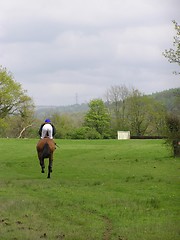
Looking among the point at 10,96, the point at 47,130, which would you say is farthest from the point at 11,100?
the point at 47,130

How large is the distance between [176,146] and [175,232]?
22313mm

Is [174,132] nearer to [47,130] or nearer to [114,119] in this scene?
Result: [47,130]

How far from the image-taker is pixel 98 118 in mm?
92312

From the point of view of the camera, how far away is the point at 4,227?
8672mm

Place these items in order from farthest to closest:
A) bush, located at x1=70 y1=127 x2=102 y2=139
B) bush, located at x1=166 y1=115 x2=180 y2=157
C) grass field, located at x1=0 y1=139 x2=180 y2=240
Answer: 1. bush, located at x1=70 y1=127 x2=102 y2=139
2. bush, located at x1=166 y1=115 x2=180 y2=157
3. grass field, located at x1=0 y1=139 x2=180 y2=240

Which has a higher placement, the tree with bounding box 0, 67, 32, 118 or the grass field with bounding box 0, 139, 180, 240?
the tree with bounding box 0, 67, 32, 118

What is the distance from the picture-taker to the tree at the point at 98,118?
301 ft

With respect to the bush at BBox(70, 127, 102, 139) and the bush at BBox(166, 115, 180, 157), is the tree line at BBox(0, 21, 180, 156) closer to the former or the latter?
the bush at BBox(70, 127, 102, 139)

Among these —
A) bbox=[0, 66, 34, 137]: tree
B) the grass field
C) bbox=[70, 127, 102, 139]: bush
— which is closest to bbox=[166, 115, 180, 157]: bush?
the grass field

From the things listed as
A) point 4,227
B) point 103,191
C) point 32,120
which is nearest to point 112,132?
A: point 32,120

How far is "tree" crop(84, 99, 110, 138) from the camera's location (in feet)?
301

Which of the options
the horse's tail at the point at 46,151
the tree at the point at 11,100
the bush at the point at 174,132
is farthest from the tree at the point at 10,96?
the horse's tail at the point at 46,151

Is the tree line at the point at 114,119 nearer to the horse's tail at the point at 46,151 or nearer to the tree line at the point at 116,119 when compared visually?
the tree line at the point at 116,119

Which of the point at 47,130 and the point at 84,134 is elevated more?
the point at 84,134
